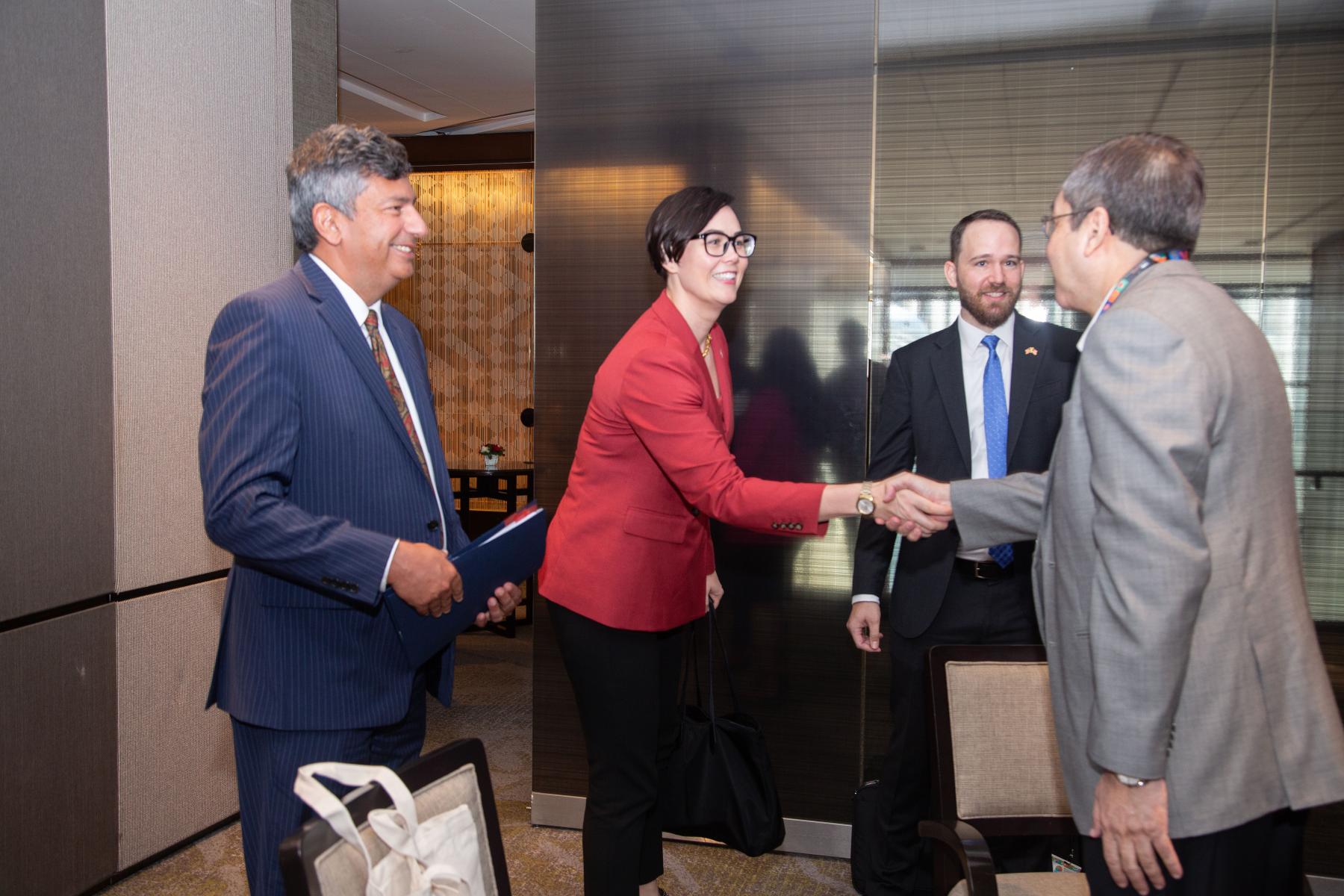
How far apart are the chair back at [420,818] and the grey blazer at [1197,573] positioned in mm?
860

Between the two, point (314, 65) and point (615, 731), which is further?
point (314, 65)

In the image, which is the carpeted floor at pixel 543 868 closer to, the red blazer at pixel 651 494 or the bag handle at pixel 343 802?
the red blazer at pixel 651 494

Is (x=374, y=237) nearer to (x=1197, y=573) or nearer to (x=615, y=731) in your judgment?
(x=615, y=731)

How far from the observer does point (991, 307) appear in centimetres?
263

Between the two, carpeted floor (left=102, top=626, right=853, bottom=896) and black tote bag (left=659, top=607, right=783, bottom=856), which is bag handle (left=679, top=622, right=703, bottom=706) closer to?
black tote bag (left=659, top=607, right=783, bottom=856)

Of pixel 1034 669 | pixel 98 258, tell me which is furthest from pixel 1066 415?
pixel 98 258

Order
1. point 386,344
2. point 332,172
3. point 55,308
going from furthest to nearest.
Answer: point 55,308
point 386,344
point 332,172

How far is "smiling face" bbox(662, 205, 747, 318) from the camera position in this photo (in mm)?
2387

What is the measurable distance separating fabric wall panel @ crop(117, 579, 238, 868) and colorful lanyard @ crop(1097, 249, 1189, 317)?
2.65 m

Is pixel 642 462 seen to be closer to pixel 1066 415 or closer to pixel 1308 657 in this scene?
pixel 1066 415

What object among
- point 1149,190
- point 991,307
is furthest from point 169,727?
point 1149,190

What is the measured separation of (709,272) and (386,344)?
0.81m

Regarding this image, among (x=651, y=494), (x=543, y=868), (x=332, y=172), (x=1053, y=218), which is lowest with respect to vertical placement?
(x=543, y=868)

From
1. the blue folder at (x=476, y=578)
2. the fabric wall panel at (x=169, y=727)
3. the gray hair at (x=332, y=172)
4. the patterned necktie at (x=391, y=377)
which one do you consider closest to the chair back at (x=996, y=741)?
the blue folder at (x=476, y=578)
